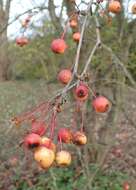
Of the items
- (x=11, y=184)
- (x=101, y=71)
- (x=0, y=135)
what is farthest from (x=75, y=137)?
(x=0, y=135)

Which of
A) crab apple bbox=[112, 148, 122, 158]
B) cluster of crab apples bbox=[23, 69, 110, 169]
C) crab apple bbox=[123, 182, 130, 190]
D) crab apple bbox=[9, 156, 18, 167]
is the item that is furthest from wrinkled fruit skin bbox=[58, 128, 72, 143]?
crab apple bbox=[112, 148, 122, 158]

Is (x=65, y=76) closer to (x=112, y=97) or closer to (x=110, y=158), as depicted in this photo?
(x=112, y=97)

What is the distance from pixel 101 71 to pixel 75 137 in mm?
3173

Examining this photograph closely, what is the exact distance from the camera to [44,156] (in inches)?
41.7

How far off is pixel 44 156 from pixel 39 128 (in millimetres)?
132

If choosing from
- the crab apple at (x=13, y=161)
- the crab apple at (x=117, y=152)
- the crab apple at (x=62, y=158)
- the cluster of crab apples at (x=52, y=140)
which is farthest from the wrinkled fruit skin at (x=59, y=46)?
the crab apple at (x=117, y=152)

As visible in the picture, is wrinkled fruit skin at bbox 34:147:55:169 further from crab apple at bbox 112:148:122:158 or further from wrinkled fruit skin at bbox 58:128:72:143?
crab apple at bbox 112:148:122:158

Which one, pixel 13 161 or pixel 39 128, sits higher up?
pixel 39 128

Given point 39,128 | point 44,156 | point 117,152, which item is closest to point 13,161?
point 117,152

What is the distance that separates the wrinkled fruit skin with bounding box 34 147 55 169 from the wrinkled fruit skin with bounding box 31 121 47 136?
0.23ft

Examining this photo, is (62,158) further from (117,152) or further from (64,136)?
(117,152)

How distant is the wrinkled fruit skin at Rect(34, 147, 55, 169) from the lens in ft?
3.48

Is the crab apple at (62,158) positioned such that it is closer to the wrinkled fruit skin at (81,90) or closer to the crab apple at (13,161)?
the wrinkled fruit skin at (81,90)

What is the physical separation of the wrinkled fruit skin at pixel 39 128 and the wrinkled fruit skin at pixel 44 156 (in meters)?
0.07
